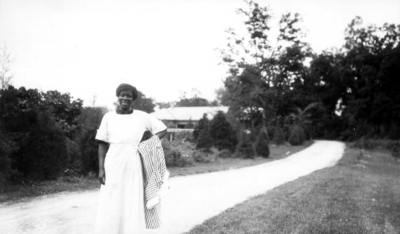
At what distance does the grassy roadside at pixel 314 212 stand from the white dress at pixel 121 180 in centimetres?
148

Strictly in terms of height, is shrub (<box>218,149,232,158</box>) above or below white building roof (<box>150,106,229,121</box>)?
below

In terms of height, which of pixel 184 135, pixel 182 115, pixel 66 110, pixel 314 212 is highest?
pixel 66 110

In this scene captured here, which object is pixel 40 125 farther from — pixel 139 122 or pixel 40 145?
pixel 139 122

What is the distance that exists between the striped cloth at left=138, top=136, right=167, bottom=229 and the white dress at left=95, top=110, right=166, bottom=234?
Answer: 8 cm

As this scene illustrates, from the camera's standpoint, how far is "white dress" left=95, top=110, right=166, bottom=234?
12.6 ft

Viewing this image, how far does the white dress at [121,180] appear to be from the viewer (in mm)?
3836

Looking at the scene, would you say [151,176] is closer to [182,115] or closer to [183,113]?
[182,115]

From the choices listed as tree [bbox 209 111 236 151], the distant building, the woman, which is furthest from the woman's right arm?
the distant building

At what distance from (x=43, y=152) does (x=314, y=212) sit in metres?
6.56

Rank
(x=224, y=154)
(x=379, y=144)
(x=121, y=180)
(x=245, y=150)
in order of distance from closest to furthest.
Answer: (x=121, y=180)
(x=224, y=154)
(x=245, y=150)
(x=379, y=144)

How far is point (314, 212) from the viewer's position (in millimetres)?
6484

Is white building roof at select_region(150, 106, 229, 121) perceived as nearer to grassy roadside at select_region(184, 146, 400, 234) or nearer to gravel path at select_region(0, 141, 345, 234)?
gravel path at select_region(0, 141, 345, 234)

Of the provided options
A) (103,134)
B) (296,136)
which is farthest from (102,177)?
(296,136)

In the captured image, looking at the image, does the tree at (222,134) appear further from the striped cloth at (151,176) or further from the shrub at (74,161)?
the striped cloth at (151,176)
